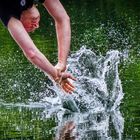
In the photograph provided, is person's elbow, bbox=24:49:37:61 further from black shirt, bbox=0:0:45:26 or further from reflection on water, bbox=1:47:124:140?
reflection on water, bbox=1:47:124:140

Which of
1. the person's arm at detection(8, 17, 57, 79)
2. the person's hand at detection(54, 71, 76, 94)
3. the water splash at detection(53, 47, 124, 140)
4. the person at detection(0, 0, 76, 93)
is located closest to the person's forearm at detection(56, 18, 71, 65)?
the person at detection(0, 0, 76, 93)

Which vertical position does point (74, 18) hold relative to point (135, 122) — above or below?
above

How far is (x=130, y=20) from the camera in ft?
102

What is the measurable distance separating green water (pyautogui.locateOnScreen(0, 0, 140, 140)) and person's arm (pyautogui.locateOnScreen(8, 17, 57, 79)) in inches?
124

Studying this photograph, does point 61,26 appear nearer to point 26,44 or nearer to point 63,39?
point 63,39

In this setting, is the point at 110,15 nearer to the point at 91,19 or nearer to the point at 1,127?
the point at 91,19

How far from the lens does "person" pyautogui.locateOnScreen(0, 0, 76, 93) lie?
5164mm

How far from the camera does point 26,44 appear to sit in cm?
514

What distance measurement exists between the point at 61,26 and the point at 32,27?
235mm

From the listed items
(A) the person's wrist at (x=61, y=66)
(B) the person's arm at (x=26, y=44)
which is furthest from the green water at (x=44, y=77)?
(B) the person's arm at (x=26, y=44)

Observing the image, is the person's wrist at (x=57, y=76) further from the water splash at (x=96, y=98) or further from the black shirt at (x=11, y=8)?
the water splash at (x=96, y=98)

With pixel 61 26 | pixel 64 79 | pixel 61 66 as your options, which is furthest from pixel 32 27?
pixel 64 79

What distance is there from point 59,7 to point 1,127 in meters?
4.26

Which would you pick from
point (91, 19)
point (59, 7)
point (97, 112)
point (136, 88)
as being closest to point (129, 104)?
point (97, 112)
